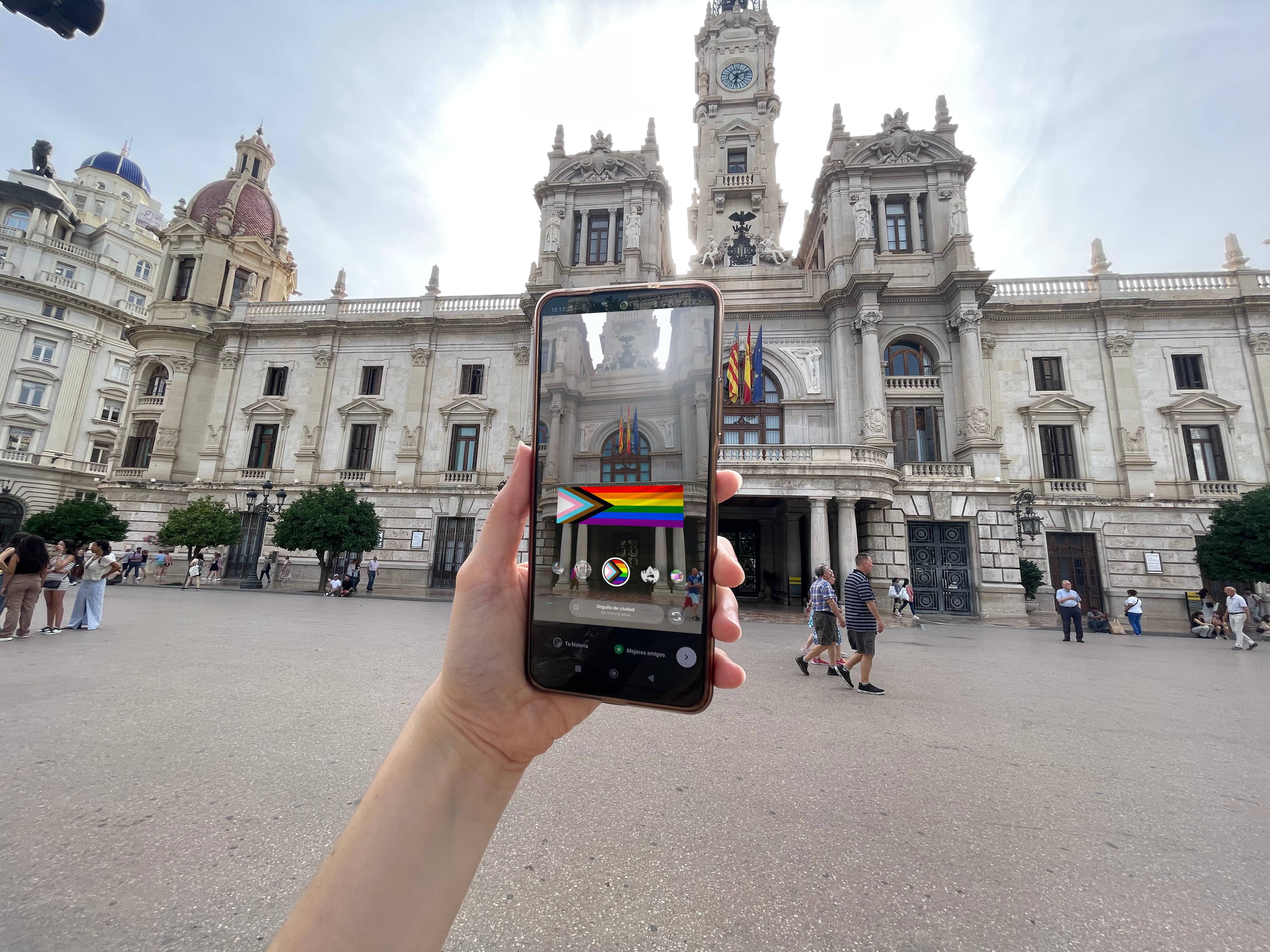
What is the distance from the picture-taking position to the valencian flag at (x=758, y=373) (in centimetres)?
2141

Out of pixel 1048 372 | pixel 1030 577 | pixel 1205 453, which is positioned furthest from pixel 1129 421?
pixel 1030 577

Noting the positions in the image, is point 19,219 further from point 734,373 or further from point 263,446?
point 734,373

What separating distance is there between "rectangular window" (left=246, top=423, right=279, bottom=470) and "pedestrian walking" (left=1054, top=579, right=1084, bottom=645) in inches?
1117

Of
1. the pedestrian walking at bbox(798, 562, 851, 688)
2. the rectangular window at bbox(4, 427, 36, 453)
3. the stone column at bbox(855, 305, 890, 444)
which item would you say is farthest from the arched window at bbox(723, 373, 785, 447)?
the rectangular window at bbox(4, 427, 36, 453)

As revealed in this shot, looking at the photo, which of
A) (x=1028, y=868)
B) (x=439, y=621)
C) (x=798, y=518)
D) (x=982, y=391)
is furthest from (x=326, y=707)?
(x=982, y=391)

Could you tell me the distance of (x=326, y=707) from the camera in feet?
17.7

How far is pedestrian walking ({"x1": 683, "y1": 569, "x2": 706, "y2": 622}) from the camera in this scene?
1708 millimetres

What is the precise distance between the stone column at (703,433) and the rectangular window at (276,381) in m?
32.6

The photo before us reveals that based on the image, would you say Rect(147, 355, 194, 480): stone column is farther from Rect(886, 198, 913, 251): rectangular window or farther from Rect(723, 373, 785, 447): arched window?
Rect(886, 198, 913, 251): rectangular window

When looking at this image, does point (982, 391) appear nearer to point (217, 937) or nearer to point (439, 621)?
point (439, 621)

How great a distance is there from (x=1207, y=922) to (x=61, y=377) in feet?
180

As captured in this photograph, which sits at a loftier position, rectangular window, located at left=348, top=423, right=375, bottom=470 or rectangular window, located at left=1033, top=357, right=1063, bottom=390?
rectangular window, located at left=1033, top=357, right=1063, bottom=390

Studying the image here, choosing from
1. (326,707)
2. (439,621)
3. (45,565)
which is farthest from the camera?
(439,621)

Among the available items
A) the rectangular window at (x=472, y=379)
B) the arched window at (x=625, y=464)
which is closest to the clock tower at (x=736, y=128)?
the rectangular window at (x=472, y=379)
